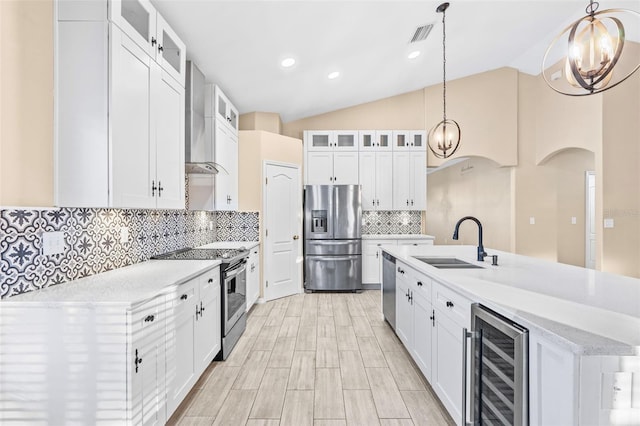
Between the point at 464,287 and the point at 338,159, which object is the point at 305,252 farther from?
the point at 464,287

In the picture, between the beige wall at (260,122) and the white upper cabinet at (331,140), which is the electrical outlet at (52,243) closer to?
the beige wall at (260,122)

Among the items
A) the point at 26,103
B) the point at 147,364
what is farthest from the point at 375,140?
the point at 147,364

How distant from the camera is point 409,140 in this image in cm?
576

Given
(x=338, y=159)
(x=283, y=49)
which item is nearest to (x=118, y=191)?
(x=283, y=49)

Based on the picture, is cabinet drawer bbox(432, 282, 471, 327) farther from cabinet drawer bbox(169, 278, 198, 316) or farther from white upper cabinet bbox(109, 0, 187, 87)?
white upper cabinet bbox(109, 0, 187, 87)

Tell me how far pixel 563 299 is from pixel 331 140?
465 centimetres

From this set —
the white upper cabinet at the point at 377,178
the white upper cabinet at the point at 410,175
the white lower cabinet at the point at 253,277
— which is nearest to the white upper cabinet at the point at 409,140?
the white upper cabinet at the point at 410,175

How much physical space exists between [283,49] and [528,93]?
4.99 metres

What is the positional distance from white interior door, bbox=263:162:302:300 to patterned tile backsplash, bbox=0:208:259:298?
1546 millimetres

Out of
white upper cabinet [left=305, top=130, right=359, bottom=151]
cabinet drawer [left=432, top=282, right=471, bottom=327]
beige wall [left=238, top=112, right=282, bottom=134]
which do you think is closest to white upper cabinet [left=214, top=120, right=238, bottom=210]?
beige wall [left=238, top=112, right=282, bottom=134]

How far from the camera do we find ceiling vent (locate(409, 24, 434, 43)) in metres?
3.96

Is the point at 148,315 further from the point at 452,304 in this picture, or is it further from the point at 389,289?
the point at 389,289

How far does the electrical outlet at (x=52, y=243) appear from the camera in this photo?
5.74ft

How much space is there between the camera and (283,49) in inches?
139
